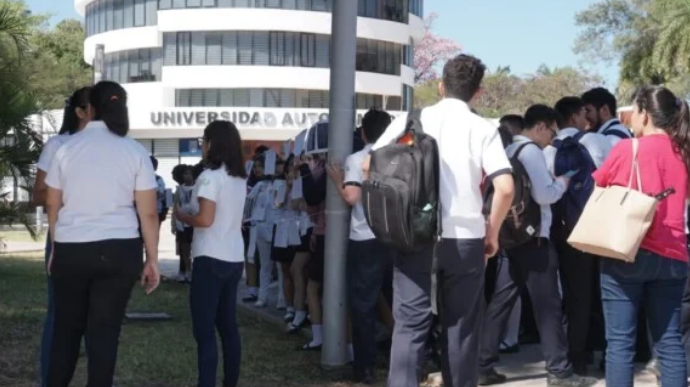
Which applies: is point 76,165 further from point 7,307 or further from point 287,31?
point 287,31

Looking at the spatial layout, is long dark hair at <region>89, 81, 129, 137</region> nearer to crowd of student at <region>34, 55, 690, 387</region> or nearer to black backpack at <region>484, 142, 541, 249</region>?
crowd of student at <region>34, 55, 690, 387</region>

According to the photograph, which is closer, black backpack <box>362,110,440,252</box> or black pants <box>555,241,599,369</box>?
black backpack <box>362,110,440,252</box>

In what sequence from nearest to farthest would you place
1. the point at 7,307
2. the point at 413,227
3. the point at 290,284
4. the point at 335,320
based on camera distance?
the point at 413,227 → the point at 335,320 → the point at 290,284 → the point at 7,307

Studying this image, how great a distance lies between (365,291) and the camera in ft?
24.1

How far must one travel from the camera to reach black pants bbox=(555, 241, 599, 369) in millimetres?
7750

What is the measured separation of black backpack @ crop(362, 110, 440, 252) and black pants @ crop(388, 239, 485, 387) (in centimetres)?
14

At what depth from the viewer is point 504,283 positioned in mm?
7508

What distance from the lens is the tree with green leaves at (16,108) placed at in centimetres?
952

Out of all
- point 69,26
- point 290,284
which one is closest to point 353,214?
point 290,284

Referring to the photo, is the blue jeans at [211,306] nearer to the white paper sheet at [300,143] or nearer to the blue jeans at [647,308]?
the blue jeans at [647,308]

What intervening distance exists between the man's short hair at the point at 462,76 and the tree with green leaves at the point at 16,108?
16.1 ft

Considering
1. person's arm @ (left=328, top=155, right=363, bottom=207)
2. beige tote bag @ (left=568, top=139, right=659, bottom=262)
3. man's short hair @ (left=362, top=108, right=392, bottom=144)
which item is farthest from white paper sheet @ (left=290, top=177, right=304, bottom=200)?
beige tote bag @ (left=568, top=139, right=659, bottom=262)

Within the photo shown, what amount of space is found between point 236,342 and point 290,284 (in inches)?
147

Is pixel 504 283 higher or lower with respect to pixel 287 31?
lower
